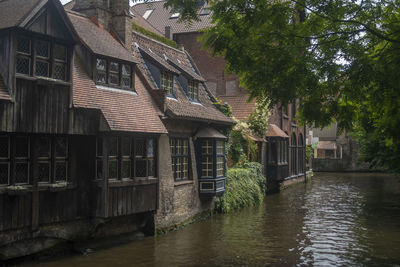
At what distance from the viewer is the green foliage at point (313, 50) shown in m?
8.10

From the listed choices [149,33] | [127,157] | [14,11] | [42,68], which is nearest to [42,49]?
[42,68]

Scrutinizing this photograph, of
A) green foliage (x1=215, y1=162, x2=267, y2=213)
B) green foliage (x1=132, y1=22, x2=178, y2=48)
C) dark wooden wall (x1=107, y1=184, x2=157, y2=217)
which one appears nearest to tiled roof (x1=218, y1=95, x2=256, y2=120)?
green foliage (x1=215, y1=162, x2=267, y2=213)

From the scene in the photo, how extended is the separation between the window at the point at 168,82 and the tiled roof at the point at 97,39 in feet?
7.49

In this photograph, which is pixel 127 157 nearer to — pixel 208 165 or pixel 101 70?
pixel 101 70

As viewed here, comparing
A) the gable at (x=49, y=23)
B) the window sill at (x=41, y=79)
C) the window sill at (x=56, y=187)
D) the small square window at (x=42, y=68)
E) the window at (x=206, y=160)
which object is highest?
the gable at (x=49, y=23)

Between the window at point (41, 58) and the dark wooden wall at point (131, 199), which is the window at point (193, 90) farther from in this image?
the window at point (41, 58)

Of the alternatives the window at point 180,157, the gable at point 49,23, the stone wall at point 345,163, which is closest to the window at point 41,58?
the gable at point 49,23

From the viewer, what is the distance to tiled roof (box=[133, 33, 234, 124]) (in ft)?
57.2

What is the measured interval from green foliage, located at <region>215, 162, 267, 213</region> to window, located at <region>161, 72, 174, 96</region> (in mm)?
5092

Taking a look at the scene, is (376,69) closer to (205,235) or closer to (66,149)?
(66,149)

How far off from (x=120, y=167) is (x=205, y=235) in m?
4.11

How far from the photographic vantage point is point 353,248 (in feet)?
46.5

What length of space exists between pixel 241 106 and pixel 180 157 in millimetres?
12229

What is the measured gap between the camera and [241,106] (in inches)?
1158
